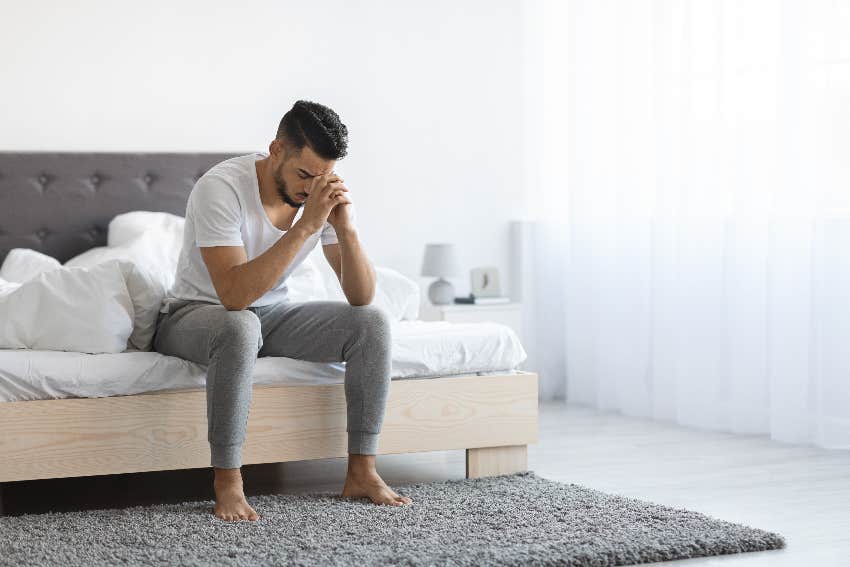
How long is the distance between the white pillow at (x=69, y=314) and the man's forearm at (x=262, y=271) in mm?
344

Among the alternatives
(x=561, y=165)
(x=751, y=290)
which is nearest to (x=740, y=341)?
(x=751, y=290)

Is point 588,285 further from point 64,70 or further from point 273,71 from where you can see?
point 64,70

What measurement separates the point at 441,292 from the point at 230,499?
2166mm

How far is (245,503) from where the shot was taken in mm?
2598

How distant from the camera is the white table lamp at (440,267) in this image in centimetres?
460

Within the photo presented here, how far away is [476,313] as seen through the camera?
4.51 meters

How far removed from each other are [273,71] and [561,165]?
1.35m

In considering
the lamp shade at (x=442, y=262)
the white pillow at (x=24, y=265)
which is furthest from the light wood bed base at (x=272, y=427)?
the lamp shade at (x=442, y=262)

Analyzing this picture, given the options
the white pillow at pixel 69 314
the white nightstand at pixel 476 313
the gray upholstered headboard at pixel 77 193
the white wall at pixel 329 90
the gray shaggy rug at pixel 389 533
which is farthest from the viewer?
the white nightstand at pixel 476 313

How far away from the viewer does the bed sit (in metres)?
2.64

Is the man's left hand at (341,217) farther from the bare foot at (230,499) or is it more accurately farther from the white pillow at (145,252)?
the white pillow at (145,252)

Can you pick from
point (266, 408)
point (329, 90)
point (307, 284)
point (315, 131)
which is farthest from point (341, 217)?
point (329, 90)

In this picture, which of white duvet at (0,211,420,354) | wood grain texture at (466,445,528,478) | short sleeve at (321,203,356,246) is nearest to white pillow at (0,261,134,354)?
white duvet at (0,211,420,354)

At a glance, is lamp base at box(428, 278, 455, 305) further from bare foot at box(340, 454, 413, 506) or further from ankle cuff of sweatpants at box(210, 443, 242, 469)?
ankle cuff of sweatpants at box(210, 443, 242, 469)
